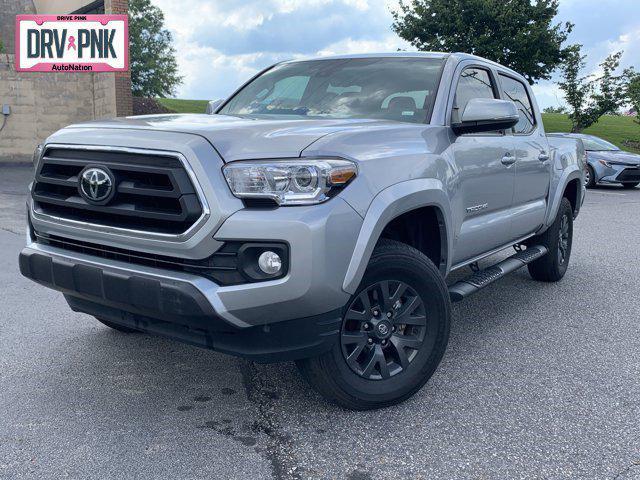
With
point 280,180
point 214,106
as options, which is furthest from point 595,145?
point 280,180

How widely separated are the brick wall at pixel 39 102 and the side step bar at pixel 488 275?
16.5 metres

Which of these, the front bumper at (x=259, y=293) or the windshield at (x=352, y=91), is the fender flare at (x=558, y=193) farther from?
the front bumper at (x=259, y=293)

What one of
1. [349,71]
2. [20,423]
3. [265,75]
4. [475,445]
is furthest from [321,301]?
[265,75]

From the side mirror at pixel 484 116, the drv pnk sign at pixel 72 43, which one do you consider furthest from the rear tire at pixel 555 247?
the drv pnk sign at pixel 72 43

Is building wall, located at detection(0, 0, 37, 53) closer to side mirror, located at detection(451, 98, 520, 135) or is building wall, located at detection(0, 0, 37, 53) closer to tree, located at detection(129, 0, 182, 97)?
tree, located at detection(129, 0, 182, 97)

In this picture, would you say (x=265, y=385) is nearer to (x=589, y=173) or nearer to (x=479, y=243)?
(x=479, y=243)

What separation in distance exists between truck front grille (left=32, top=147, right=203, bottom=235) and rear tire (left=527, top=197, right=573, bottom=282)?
13.5 feet

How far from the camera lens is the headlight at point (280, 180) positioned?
270 centimetres

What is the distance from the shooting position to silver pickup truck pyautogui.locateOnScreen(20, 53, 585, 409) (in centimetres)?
267

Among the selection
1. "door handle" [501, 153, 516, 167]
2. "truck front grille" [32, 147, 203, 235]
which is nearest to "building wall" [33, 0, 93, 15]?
"door handle" [501, 153, 516, 167]

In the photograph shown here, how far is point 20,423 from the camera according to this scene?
306 centimetres

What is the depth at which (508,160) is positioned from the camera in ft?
14.8

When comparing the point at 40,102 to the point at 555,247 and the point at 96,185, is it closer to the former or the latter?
the point at 555,247

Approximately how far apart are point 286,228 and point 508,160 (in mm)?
2438
